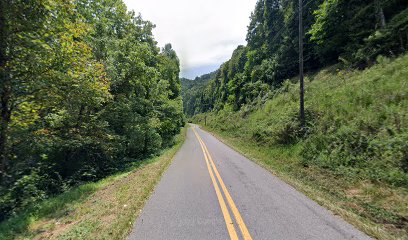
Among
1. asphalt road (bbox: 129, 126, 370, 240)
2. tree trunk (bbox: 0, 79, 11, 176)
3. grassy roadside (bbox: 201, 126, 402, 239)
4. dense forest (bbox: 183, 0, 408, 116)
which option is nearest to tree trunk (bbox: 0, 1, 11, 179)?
tree trunk (bbox: 0, 79, 11, 176)

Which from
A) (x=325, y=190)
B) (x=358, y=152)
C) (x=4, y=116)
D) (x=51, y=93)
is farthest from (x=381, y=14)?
(x=4, y=116)

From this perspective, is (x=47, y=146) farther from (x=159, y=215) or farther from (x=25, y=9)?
(x=159, y=215)

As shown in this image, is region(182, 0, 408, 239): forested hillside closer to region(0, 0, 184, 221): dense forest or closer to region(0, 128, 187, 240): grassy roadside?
region(0, 128, 187, 240): grassy roadside

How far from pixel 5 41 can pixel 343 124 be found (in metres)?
12.9

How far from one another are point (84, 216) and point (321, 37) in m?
27.0

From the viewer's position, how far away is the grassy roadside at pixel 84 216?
4598 mm

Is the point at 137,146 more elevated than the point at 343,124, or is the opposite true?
the point at 343,124

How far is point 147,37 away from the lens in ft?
70.5

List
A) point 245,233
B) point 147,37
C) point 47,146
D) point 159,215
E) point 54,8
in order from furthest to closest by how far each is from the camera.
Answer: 1. point 147,37
2. point 47,146
3. point 54,8
4. point 159,215
5. point 245,233

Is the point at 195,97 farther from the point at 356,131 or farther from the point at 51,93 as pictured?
the point at 51,93

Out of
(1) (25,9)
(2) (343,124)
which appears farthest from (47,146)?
(2) (343,124)

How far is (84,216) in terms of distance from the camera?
567 centimetres

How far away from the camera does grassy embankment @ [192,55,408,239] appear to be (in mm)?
5398

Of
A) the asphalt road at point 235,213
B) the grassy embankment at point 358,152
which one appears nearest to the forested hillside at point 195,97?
the grassy embankment at point 358,152
